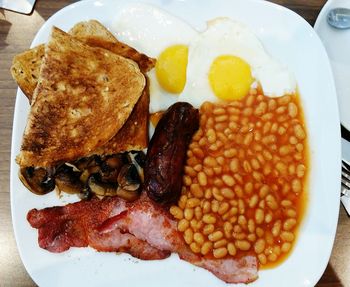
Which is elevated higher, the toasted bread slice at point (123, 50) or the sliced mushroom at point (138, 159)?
the toasted bread slice at point (123, 50)

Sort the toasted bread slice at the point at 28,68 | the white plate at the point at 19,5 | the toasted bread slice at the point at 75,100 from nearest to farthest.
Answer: the toasted bread slice at the point at 75,100 < the toasted bread slice at the point at 28,68 < the white plate at the point at 19,5

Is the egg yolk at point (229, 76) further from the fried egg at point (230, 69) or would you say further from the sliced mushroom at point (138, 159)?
the sliced mushroom at point (138, 159)

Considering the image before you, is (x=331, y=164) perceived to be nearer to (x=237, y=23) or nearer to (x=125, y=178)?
(x=237, y=23)

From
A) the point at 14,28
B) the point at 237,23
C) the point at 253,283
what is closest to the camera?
the point at 253,283

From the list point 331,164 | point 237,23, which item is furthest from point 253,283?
point 237,23

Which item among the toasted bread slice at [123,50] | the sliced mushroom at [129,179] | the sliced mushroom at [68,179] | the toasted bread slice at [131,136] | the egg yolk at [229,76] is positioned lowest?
the sliced mushroom at [68,179]

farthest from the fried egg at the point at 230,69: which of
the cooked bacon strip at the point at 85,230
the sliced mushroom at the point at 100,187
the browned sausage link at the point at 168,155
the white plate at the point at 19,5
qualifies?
the white plate at the point at 19,5

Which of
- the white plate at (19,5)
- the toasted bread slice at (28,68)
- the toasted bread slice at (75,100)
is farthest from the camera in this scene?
the white plate at (19,5)
